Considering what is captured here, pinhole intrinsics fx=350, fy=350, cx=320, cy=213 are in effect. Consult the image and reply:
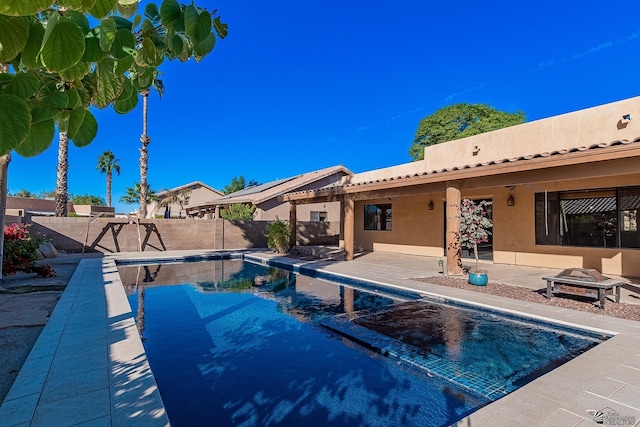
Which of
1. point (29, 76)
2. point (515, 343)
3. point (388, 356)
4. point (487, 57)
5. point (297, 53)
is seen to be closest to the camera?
point (29, 76)

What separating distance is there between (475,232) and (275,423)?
7955 millimetres

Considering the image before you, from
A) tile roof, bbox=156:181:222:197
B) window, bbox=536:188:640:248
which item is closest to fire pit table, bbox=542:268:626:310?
window, bbox=536:188:640:248

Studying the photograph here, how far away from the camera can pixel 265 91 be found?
34531 millimetres

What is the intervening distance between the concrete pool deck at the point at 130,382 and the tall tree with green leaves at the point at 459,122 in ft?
106

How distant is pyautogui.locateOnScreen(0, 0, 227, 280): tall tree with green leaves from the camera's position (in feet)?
2.88

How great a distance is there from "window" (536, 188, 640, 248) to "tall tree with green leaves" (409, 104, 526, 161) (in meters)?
25.1

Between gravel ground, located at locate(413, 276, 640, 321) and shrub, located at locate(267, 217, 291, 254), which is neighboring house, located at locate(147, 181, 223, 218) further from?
gravel ground, located at locate(413, 276, 640, 321)

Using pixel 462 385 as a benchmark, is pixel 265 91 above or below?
above

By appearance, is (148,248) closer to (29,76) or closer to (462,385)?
(462,385)

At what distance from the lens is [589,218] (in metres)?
11.0

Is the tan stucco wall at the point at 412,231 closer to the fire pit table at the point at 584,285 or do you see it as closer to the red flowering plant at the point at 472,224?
the red flowering plant at the point at 472,224

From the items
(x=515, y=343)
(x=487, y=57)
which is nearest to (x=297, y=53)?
(x=487, y=57)

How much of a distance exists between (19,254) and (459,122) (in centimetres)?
3740

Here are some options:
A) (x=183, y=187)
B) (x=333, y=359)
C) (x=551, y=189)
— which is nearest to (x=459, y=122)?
(x=551, y=189)
